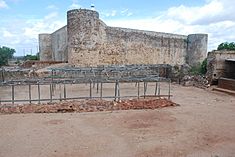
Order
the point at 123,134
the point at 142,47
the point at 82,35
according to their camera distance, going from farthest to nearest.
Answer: the point at 142,47 < the point at 82,35 < the point at 123,134

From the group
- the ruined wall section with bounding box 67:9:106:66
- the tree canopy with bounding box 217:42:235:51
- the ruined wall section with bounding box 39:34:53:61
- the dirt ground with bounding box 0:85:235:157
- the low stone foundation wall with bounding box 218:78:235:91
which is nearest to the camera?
the dirt ground with bounding box 0:85:235:157

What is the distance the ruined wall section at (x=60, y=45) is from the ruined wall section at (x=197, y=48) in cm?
1199

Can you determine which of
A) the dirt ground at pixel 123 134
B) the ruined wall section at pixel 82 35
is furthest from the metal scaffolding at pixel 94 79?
the ruined wall section at pixel 82 35

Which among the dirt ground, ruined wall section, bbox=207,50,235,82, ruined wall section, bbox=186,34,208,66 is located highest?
ruined wall section, bbox=186,34,208,66

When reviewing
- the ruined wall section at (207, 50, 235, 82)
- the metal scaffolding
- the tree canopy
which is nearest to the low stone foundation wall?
the ruined wall section at (207, 50, 235, 82)

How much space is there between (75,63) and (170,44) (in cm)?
1048

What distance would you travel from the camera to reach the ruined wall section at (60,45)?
24.7 meters

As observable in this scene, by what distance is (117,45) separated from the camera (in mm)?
23000

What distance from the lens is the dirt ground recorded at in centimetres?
580

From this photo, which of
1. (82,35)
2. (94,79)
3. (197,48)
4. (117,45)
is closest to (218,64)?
(94,79)

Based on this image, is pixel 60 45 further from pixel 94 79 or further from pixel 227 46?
pixel 227 46

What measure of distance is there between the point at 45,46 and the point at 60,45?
169 inches

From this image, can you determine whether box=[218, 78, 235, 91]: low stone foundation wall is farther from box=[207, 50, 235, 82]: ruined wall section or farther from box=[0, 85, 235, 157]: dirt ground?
box=[0, 85, 235, 157]: dirt ground

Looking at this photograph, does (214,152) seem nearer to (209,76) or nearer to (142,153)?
(142,153)
